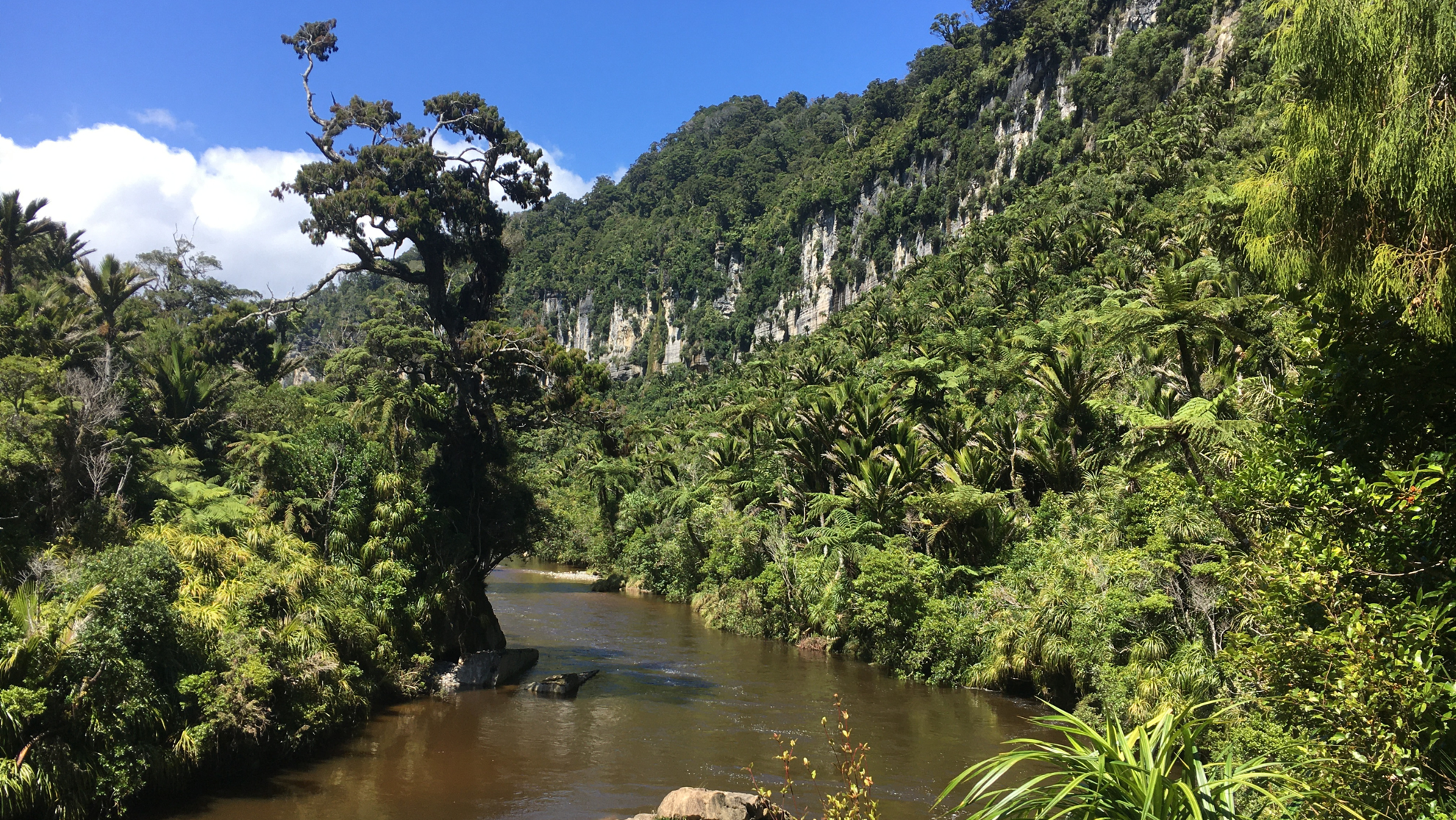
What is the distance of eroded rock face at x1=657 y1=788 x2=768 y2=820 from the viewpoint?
10.5m

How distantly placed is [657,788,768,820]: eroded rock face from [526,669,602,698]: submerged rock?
9071mm

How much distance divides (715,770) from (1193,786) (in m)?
11.4

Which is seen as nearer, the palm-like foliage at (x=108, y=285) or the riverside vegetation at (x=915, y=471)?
the riverside vegetation at (x=915, y=471)

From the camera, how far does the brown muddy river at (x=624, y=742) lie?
12766 mm

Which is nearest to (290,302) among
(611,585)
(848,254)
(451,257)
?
(451,257)

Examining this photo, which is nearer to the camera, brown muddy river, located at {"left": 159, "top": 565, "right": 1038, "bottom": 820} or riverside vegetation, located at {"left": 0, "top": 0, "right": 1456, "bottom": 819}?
riverside vegetation, located at {"left": 0, "top": 0, "right": 1456, "bottom": 819}

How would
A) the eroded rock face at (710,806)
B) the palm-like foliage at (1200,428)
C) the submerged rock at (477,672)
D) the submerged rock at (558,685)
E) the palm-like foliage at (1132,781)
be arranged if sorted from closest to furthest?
the palm-like foliage at (1132,781) → the eroded rock face at (710,806) → the palm-like foliage at (1200,428) → the submerged rock at (558,685) → the submerged rock at (477,672)

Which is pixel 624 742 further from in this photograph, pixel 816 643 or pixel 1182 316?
pixel 1182 316

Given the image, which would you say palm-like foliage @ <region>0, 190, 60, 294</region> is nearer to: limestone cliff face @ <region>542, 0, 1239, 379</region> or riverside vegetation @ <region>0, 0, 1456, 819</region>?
riverside vegetation @ <region>0, 0, 1456, 819</region>

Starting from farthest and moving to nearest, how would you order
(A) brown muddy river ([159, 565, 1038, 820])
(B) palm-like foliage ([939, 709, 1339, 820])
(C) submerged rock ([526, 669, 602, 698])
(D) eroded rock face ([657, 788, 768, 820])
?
(C) submerged rock ([526, 669, 602, 698]), (A) brown muddy river ([159, 565, 1038, 820]), (D) eroded rock face ([657, 788, 768, 820]), (B) palm-like foliage ([939, 709, 1339, 820])

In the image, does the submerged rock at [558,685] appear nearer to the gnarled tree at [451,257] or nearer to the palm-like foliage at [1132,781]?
the gnarled tree at [451,257]

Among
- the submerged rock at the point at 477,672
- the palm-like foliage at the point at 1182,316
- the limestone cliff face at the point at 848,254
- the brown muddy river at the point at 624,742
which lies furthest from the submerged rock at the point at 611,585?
the palm-like foliage at the point at 1182,316

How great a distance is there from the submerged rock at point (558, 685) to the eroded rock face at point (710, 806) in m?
9.07

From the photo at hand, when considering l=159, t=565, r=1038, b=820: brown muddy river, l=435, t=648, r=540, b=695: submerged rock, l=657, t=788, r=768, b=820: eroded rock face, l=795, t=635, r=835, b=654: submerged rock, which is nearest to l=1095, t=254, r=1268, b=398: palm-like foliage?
l=159, t=565, r=1038, b=820: brown muddy river
